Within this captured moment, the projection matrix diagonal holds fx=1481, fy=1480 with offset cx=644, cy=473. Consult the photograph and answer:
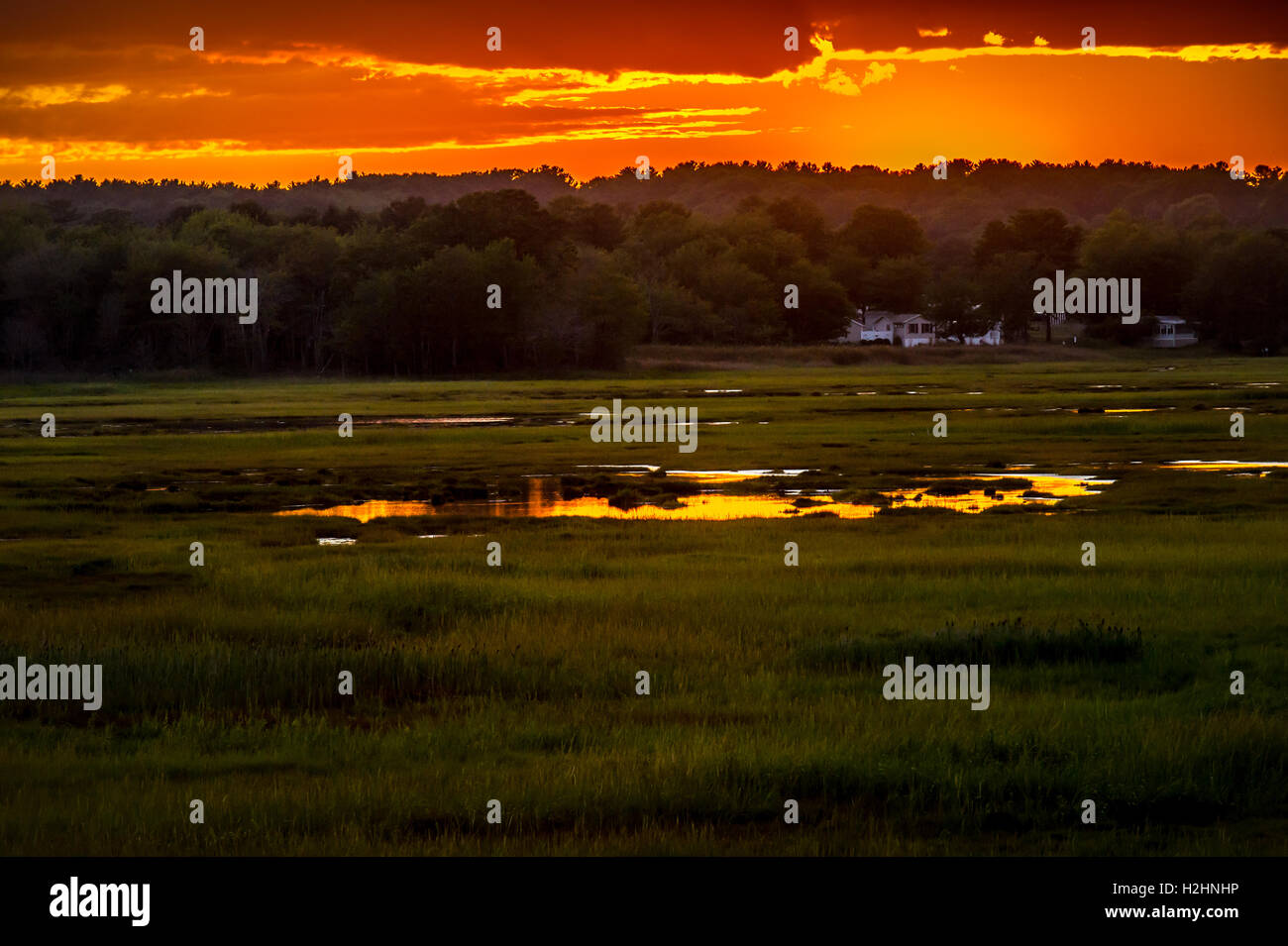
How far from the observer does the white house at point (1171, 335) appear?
168625mm

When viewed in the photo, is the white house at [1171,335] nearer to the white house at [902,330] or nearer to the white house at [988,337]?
the white house at [902,330]

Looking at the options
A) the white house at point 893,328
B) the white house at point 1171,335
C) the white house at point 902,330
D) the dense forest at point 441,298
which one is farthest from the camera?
the white house at point 893,328

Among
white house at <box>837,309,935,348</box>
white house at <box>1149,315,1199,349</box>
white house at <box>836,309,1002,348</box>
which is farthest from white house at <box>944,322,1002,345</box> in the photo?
white house at <box>1149,315,1199,349</box>

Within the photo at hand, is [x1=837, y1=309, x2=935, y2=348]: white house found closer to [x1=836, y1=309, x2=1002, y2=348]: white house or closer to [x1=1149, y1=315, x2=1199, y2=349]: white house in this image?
[x1=836, y1=309, x2=1002, y2=348]: white house

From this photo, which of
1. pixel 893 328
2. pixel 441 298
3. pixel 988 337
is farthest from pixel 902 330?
pixel 441 298

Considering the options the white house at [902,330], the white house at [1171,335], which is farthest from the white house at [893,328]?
the white house at [1171,335]

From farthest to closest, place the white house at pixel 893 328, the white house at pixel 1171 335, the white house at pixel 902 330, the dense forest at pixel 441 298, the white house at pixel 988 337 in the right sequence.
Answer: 1. the white house at pixel 893 328
2. the white house at pixel 902 330
3. the white house at pixel 988 337
4. the white house at pixel 1171 335
5. the dense forest at pixel 441 298

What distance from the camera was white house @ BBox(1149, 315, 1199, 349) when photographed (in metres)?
169

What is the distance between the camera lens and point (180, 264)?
442 ft

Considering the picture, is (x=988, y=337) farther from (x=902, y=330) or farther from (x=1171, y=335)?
(x=1171, y=335)

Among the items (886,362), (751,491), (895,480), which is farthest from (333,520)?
(886,362)

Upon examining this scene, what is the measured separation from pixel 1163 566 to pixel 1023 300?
157062mm

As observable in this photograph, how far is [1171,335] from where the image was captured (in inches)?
6850

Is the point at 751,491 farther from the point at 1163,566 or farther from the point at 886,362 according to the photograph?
the point at 886,362
